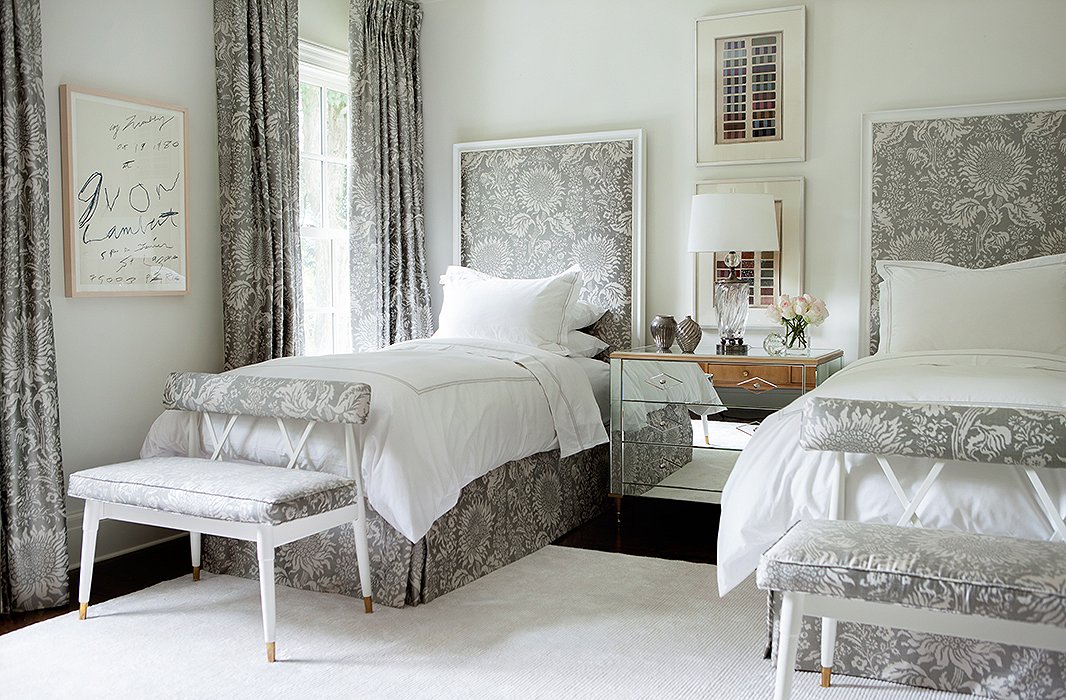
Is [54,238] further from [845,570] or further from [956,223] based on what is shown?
[956,223]

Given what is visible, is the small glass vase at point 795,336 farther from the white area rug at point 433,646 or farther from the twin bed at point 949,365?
the white area rug at point 433,646

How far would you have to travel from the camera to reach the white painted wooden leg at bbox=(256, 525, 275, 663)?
258 cm

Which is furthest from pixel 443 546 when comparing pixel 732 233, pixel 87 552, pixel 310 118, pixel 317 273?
pixel 310 118

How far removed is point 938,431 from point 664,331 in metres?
2.13

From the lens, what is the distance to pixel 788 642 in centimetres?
189

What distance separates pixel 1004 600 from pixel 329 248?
3.72m

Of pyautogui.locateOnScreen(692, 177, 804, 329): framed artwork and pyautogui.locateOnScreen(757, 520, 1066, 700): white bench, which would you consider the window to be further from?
pyautogui.locateOnScreen(757, 520, 1066, 700): white bench

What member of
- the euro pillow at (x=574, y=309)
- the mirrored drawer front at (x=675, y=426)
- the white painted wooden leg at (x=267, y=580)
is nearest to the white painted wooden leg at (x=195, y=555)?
the white painted wooden leg at (x=267, y=580)

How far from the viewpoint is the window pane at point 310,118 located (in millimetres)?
4598

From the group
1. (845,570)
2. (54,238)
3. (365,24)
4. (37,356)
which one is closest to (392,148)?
(365,24)

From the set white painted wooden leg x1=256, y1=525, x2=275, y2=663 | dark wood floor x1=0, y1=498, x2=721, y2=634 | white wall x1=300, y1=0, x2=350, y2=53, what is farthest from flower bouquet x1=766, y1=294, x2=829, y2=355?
white wall x1=300, y1=0, x2=350, y2=53

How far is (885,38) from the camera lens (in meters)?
4.20

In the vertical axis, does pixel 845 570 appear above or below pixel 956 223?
below

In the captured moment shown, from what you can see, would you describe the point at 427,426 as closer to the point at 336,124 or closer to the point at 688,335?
Result: the point at 688,335
